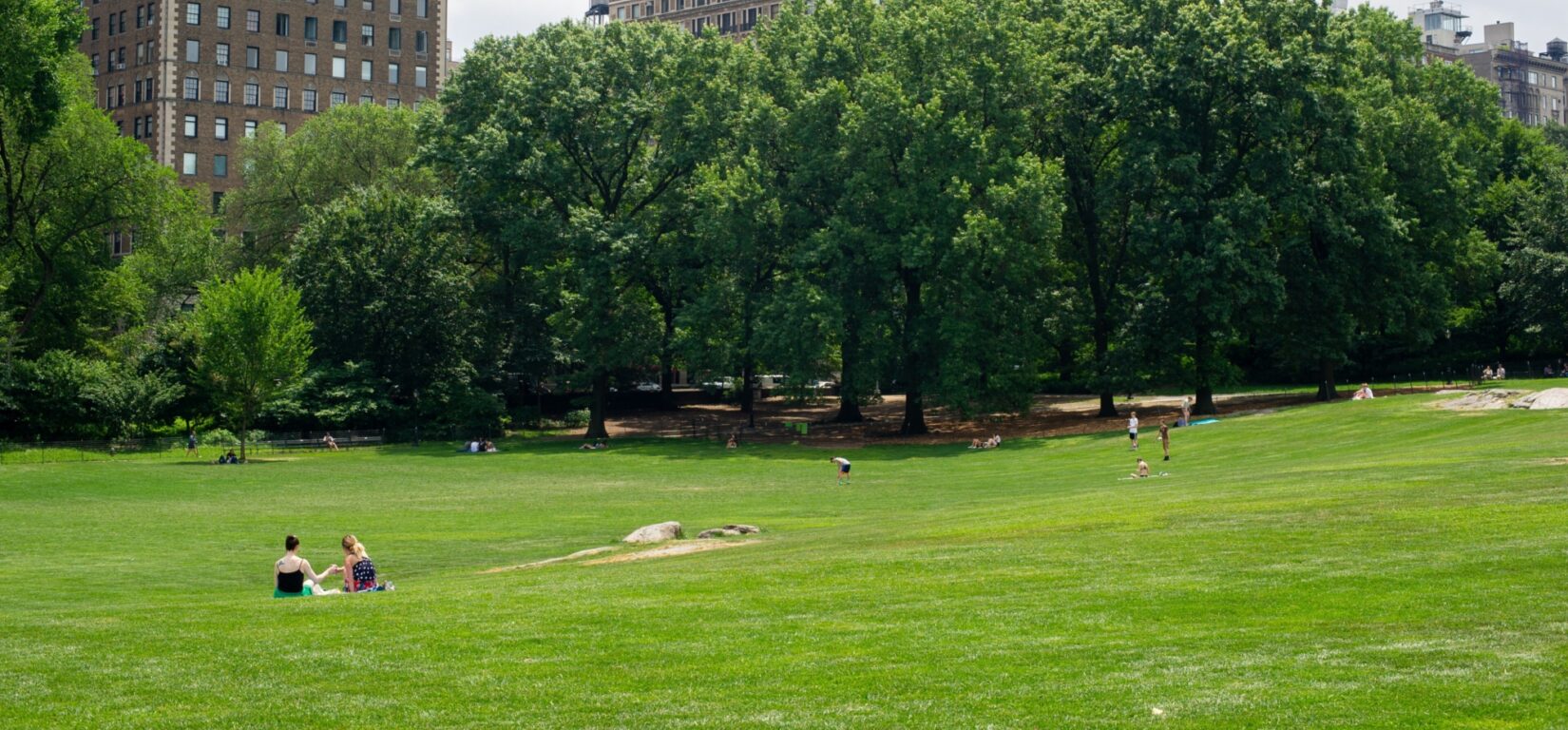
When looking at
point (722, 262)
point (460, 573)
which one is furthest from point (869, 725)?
point (722, 262)

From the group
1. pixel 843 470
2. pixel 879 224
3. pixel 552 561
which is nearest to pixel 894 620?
pixel 552 561

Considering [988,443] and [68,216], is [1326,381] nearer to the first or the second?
[988,443]

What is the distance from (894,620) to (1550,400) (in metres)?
44.5

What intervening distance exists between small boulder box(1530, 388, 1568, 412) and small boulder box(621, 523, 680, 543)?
36135mm

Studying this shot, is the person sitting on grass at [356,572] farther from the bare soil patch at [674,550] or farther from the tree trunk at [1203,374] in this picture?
the tree trunk at [1203,374]

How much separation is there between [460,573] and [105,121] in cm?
6723

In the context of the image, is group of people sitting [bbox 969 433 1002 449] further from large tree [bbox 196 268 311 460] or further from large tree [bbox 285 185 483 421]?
large tree [bbox 196 268 311 460]

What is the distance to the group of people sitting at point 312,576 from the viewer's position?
81.8 feet

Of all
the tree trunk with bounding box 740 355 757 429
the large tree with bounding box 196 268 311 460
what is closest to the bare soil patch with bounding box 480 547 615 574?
the large tree with bounding box 196 268 311 460

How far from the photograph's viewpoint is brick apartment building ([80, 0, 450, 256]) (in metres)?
134

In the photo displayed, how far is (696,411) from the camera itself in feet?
333

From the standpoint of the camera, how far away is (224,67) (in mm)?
135750

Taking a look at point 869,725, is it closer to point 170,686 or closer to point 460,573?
point 170,686

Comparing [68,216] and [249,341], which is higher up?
[68,216]
